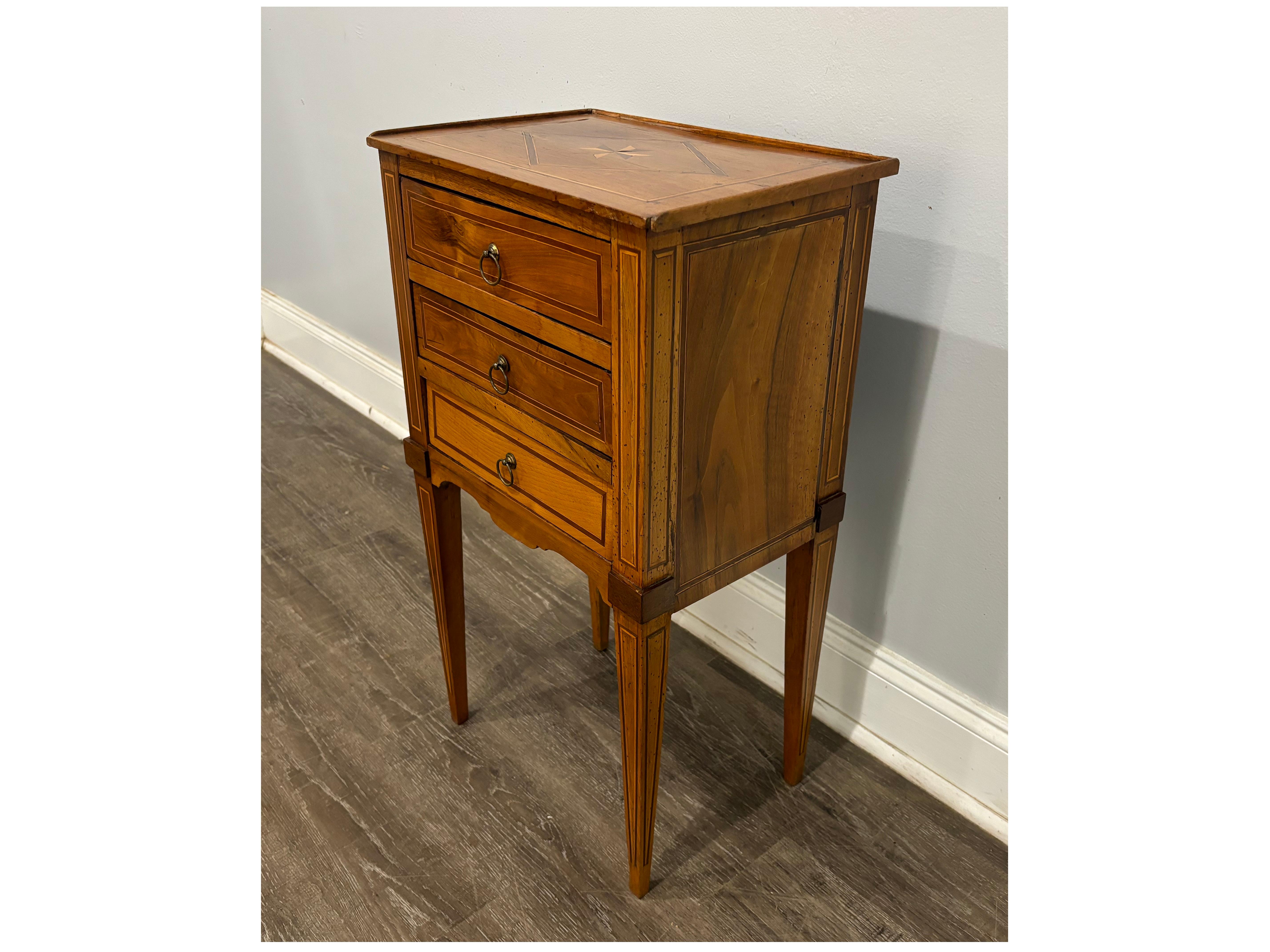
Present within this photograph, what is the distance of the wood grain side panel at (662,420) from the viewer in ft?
3.10

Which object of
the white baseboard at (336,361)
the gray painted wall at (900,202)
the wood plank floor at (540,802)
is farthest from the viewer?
the white baseboard at (336,361)

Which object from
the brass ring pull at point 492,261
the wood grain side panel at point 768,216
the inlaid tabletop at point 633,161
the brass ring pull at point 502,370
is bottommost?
the brass ring pull at point 502,370

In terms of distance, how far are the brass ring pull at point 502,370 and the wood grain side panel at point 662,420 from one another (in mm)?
232

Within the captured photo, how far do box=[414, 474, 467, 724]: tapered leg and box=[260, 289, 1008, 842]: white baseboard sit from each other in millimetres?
490

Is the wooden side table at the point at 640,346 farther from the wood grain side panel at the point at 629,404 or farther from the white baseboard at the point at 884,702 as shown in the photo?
the white baseboard at the point at 884,702

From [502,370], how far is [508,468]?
138 mm

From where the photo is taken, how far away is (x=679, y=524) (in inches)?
43.4

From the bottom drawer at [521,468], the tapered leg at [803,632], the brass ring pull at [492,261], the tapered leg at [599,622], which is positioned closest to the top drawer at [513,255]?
the brass ring pull at [492,261]

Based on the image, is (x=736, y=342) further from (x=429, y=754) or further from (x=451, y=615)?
(x=429, y=754)

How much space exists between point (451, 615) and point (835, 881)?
0.71 meters

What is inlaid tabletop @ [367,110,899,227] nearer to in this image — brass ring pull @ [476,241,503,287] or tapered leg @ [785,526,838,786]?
brass ring pull @ [476,241,503,287]

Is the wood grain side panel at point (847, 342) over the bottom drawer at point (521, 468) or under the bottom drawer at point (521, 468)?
over

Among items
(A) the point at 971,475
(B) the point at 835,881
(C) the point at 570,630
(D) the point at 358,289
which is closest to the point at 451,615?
(C) the point at 570,630

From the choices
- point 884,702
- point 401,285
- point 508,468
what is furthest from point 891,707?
point 401,285
